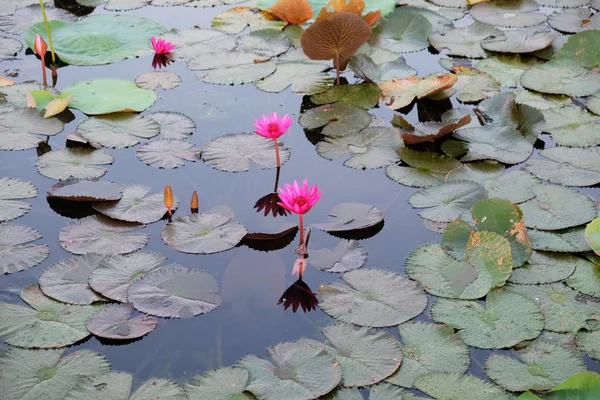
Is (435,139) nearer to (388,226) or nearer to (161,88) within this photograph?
(388,226)

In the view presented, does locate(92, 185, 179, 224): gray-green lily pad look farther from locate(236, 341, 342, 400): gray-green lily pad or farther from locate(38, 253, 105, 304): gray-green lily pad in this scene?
locate(236, 341, 342, 400): gray-green lily pad

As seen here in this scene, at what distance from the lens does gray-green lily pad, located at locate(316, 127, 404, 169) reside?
3.21 m

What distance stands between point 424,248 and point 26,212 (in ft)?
5.06

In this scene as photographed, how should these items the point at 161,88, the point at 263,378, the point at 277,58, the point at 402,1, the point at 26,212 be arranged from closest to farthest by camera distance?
the point at 263,378, the point at 26,212, the point at 161,88, the point at 277,58, the point at 402,1

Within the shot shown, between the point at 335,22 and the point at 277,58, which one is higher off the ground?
the point at 335,22

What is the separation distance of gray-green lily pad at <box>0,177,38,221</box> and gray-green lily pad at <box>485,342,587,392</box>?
184 cm

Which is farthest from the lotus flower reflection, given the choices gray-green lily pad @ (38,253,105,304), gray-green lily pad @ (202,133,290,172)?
gray-green lily pad @ (38,253,105,304)

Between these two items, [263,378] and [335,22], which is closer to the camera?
[263,378]

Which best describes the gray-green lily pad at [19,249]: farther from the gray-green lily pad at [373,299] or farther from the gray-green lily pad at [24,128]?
the gray-green lily pad at [373,299]

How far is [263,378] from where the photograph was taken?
83.4 inches

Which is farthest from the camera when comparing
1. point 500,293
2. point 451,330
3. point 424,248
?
point 424,248

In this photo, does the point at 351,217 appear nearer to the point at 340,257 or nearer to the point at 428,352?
the point at 340,257

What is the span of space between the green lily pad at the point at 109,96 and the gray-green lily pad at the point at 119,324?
55.7 inches

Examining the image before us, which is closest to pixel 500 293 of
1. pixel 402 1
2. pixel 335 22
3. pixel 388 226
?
pixel 388 226
